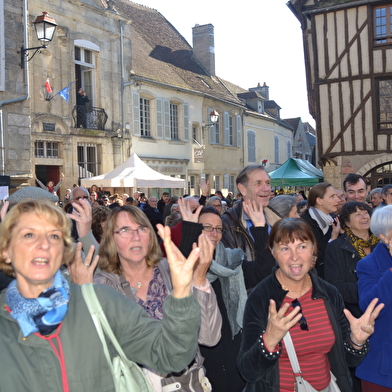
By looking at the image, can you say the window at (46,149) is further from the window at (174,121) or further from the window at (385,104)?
the window at (385,104)

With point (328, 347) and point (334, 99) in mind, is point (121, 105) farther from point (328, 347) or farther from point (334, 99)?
point (328, 347)

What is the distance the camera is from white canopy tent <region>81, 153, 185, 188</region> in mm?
11891

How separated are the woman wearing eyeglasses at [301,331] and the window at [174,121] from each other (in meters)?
17.7

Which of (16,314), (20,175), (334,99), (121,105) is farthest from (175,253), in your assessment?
(121,105)

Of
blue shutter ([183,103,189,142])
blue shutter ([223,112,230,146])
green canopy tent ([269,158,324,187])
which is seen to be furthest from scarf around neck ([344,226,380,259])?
blue shutter ([223,112,230,146])

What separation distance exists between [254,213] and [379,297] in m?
1.07

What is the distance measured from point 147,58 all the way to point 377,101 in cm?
1008

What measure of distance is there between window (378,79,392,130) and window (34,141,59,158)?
→ 33.2ft

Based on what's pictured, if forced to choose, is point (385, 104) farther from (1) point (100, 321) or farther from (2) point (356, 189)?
(1) point (100, 321)

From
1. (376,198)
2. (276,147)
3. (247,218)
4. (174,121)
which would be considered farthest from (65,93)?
(276,147)

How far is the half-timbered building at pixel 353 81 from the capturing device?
14445 millimetres

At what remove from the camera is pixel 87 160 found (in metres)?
15.5

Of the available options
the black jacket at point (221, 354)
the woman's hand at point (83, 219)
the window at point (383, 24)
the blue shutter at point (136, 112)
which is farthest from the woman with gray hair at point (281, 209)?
the blue shutter at point (136, 112)

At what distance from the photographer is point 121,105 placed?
55.2 feet
